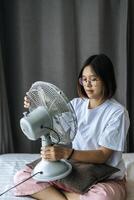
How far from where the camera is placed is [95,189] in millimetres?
1378

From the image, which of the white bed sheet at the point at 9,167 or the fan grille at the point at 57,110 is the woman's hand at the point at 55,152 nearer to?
the fan grille at the point at 57,110

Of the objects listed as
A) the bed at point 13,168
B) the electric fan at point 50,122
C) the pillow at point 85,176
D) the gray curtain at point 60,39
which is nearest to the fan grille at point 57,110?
the electric fan at point 50,122

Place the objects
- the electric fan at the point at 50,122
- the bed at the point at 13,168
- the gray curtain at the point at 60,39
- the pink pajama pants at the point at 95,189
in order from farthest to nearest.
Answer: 1. the gray curtain at the point at 60,39
2. the bed at the point at 13,168
3. the pink pajama pants at the point at 95,189
4. the electric fan at the point at 50,122

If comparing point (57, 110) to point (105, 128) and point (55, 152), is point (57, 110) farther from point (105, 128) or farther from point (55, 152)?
point (105, 128)

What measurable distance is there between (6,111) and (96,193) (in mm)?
1065

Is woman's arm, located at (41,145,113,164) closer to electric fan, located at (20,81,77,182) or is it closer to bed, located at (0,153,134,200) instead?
electric fan, located at (20,81,77,182)

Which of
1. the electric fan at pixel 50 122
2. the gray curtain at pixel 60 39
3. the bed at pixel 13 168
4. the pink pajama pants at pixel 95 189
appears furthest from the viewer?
the gray curtain at pixel 60 39

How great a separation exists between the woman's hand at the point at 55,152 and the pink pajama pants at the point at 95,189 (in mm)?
198

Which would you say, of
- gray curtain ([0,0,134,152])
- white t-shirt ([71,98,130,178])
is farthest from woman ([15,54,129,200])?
gray curtain ([0,0,134,152])

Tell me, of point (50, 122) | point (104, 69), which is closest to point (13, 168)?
point (50, 122)

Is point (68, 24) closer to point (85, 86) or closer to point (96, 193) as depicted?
point (85, 86)

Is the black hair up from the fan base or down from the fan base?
up

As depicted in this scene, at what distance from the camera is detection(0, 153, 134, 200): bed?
154 cm

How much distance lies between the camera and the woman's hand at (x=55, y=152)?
1304 millimetres
